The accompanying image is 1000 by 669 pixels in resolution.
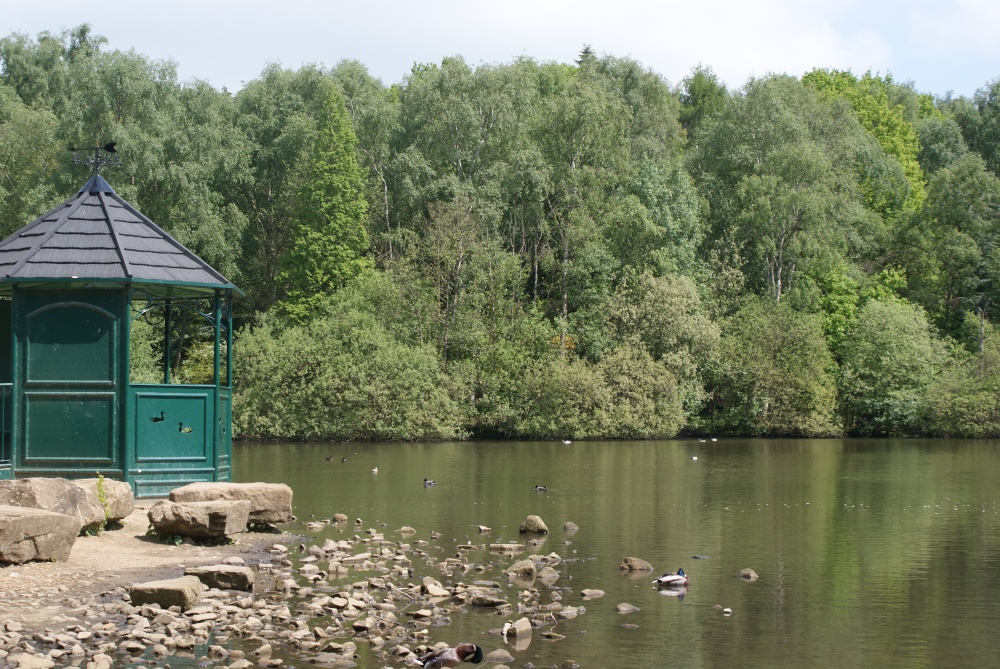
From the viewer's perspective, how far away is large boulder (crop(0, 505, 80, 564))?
15.1 m

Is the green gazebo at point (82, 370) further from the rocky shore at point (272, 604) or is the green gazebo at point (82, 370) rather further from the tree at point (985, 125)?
the tree at point (985, 125)

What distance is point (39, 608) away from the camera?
13.8 meters

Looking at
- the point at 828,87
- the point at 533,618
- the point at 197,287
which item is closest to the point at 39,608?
the point at 533,618

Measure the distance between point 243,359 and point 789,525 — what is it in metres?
38.3

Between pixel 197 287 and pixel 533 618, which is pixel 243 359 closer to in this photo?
pixel 197 287

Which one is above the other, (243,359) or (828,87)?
(828,87)

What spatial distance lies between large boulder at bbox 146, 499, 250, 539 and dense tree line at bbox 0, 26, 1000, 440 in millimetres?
35639

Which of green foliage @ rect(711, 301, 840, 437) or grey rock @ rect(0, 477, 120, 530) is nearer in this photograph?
→ grey rock @ rect(0, 477, 120, 530)

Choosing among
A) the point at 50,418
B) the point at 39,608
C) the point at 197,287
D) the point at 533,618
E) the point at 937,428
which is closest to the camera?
the point at 39,608

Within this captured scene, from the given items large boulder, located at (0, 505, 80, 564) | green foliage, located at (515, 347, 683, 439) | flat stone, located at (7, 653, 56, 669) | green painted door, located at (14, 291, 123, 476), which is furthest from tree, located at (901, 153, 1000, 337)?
flat stone, located at (7, 653, 56, 669)

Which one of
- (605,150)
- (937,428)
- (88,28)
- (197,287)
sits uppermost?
(88,28)

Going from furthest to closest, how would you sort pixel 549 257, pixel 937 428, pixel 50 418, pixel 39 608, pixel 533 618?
pixel 549 257 < pixel 937 428 < pixel 50 418 < pixel 533 618 < pixel 39 608

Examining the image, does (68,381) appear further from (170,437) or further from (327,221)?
(327,221)

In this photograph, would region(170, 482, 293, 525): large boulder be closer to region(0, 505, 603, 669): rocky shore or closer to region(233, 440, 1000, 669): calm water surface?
region(0, 505, 603, 669): rocky shore
